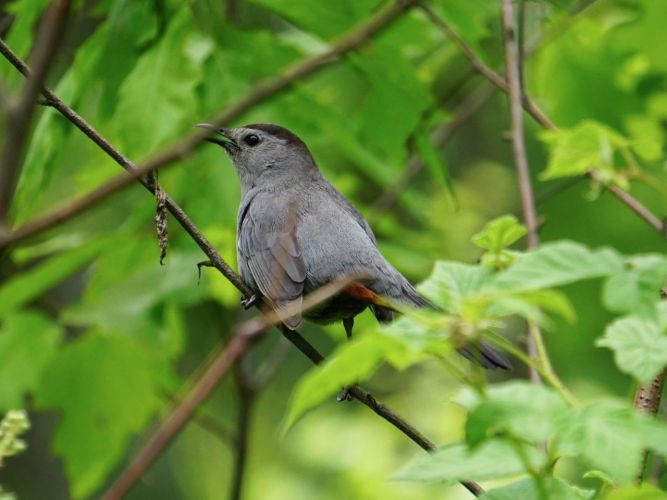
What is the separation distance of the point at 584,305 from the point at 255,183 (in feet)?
6.16

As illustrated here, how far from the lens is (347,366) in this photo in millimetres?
1521

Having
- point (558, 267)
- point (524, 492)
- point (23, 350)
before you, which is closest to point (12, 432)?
point (524, 492)

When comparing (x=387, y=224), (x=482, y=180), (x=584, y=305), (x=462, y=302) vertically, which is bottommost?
(x=462, y=302)

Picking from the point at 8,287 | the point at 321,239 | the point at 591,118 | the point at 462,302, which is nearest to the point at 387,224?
the point at 321,239

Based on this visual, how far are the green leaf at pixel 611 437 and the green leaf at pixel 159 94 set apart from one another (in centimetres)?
216

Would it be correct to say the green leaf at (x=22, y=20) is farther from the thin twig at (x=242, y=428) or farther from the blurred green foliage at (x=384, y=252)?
the thin twig at (x=242, y=428)

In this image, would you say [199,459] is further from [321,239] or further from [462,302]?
[462,302]

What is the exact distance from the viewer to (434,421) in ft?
18.9

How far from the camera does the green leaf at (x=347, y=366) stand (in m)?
1.51

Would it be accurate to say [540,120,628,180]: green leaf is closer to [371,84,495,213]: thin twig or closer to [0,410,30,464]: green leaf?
[371,84,495,213]: thin twig

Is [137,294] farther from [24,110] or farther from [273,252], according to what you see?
[24,110]

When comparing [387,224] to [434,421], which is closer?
[387,224]

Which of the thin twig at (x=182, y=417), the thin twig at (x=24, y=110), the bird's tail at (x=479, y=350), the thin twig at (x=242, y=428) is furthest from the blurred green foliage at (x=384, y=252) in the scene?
the thin twig at (x=24, y=110)

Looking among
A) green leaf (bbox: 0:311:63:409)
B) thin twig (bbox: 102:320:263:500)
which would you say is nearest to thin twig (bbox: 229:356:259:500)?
green leaf (bbox: 0:311:63:409)
